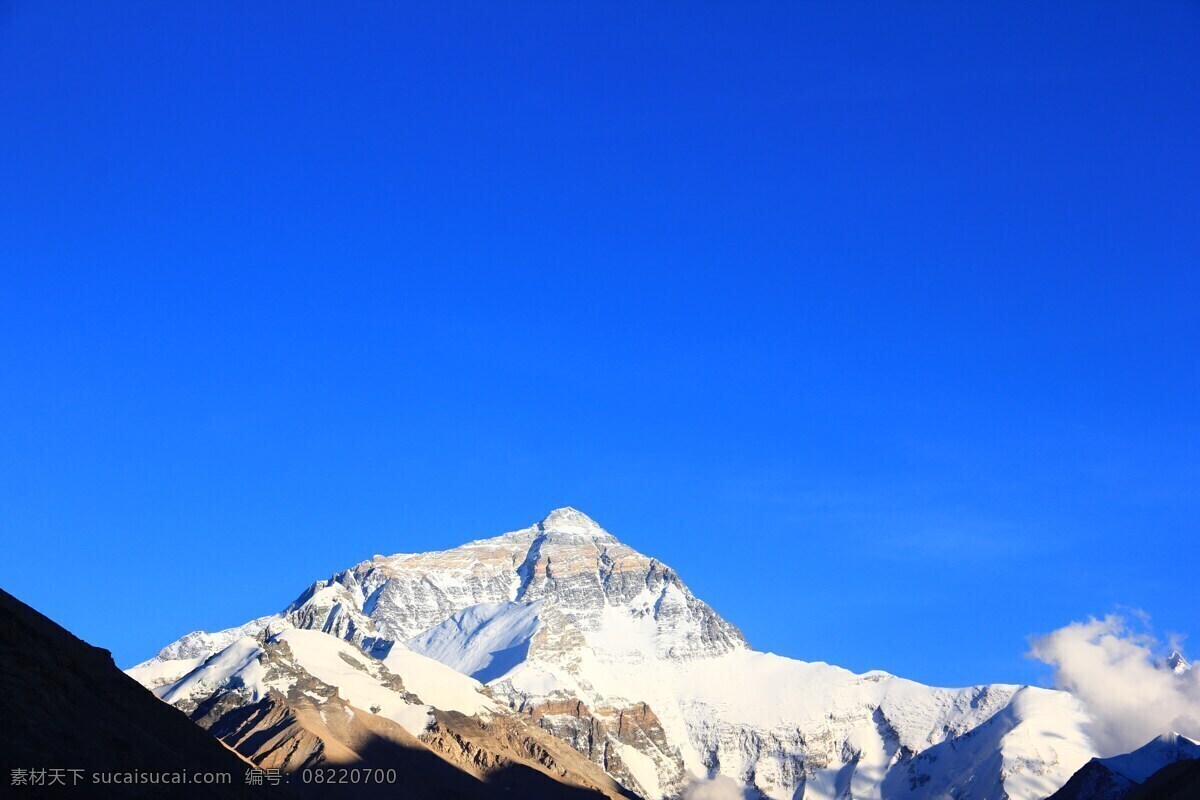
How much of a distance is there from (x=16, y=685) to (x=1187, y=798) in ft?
452

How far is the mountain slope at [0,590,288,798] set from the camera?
124438 millimetres

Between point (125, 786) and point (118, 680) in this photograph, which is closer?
point (125, 786)

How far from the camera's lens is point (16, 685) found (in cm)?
13400

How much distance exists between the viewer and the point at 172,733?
535ft

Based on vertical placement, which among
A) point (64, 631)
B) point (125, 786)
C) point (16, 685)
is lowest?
point (125, 786)

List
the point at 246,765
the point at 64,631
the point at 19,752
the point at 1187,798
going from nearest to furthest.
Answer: the point at 19,752 < the point at 64,631 < the point at 246,765 < the point at 1187,798

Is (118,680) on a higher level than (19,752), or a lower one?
higher

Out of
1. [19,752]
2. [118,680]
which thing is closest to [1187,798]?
[118,680]

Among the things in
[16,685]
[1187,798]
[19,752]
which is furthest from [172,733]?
[1187,798]

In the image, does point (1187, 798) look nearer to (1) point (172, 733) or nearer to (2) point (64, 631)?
(1) point (172, 733)

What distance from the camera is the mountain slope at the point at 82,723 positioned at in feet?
408

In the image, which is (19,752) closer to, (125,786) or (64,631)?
(125,786)

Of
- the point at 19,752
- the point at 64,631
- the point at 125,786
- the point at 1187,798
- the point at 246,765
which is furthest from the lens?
the point at 1187,798

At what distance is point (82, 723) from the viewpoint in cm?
13788
